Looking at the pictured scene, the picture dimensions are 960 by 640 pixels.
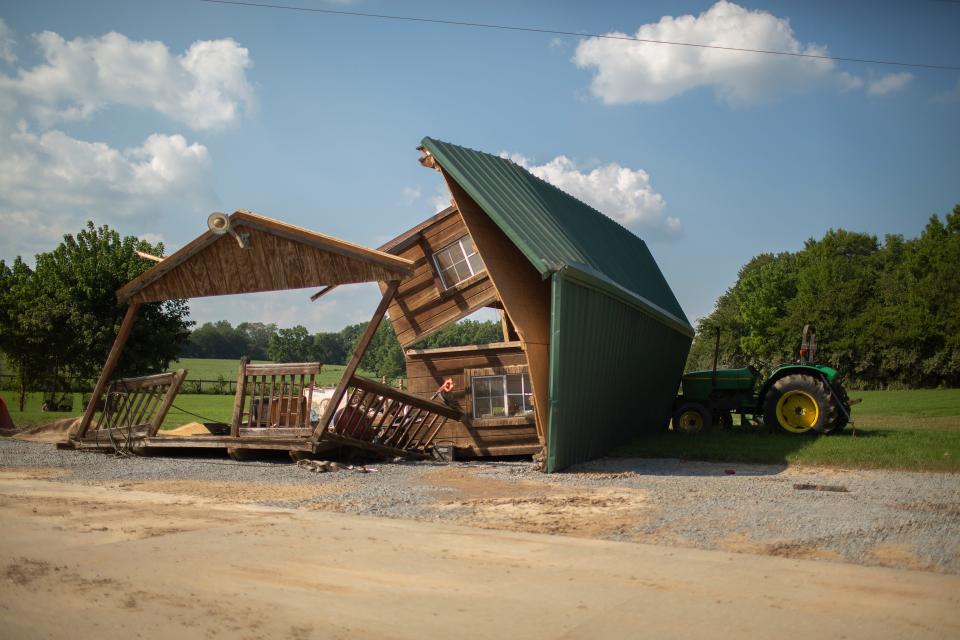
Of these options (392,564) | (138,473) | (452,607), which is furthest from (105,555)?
(138,473)

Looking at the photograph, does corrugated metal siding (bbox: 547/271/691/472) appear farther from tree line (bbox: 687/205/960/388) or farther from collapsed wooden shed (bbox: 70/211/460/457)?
tree line (bbox: 687/205/960/388)

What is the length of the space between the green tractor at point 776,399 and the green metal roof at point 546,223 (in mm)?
1863

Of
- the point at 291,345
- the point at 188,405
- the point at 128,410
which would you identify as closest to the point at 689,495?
the point at 128,410

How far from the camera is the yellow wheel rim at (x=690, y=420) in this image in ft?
67.3

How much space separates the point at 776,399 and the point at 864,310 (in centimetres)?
4961

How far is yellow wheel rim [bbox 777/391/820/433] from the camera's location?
17.8 meters

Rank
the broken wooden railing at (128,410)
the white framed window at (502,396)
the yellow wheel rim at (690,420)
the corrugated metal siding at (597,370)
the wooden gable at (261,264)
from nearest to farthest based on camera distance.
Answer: the corrugated metal siding at (597,370)
the wooden gable at (261,264)
the broken wooden railing at (128,410)
the white framed window at (502,396)
the yellow wheel rim at (690,420)

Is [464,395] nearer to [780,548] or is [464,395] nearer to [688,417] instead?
[688,417]

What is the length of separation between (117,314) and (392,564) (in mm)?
24471

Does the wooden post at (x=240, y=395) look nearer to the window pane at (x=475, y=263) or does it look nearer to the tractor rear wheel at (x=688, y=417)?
the window pane at (x=475, y=263)

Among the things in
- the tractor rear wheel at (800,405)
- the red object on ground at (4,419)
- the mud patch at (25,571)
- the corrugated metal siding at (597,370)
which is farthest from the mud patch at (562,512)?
the red object on ground at (4,419)

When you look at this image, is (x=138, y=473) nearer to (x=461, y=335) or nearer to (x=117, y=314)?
(x=117, y=314)

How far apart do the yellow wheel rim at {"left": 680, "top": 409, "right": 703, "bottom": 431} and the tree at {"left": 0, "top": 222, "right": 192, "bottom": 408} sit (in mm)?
17379

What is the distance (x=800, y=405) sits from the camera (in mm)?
17953
